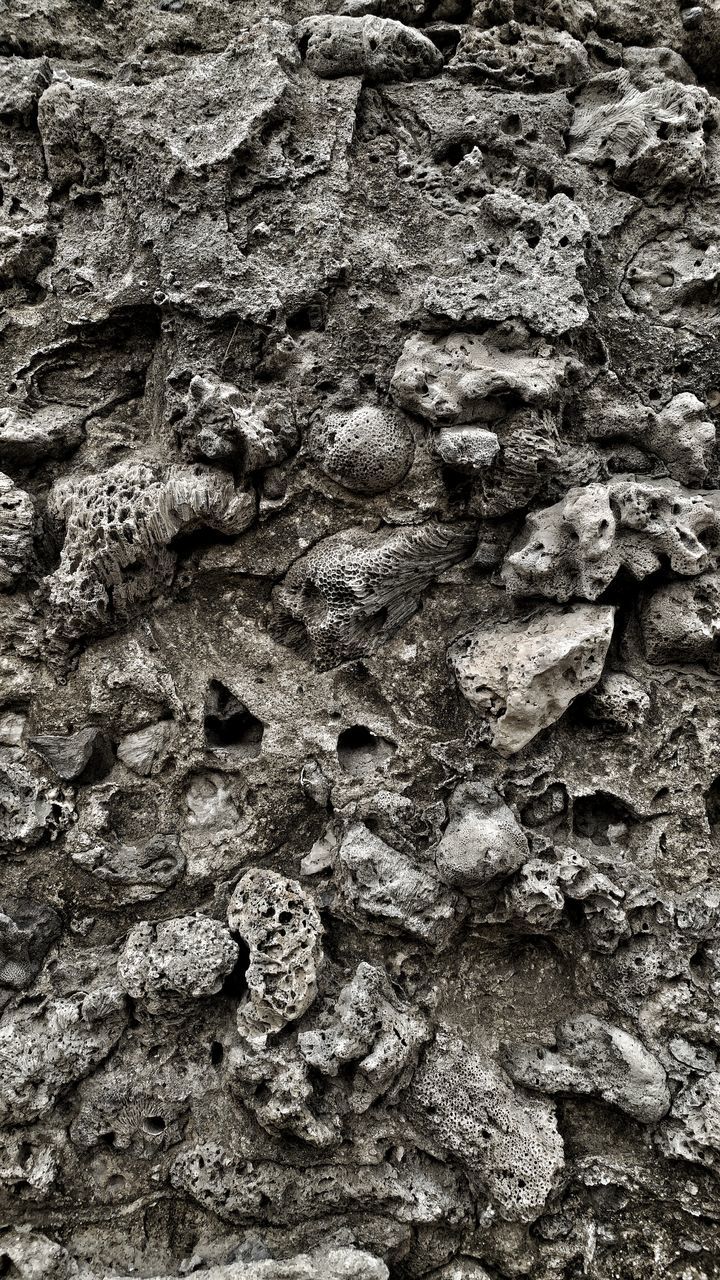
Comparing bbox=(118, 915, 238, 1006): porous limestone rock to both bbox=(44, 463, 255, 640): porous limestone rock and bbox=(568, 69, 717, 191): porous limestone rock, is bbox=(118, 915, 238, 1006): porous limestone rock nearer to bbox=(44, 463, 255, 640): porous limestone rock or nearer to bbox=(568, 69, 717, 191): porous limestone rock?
bbox=(44, 463, 255, 640): porous limestone rock

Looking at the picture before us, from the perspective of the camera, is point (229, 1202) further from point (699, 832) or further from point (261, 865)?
point (699, 832)

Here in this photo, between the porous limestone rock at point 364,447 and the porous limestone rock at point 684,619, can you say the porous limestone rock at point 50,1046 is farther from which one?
the porous limestone rock at point 684,619

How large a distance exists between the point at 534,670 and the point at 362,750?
702 mm

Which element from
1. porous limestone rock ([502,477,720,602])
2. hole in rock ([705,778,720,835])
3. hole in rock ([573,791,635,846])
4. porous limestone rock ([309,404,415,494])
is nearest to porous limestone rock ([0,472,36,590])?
porous limestone rock ([309,404,415,494])

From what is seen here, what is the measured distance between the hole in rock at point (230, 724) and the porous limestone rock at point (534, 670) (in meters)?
0.77

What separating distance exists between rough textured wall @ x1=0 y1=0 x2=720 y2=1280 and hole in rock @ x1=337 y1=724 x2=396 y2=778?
21 mm

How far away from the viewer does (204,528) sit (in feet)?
9.25

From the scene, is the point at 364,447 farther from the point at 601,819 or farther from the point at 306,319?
the point at 601,819

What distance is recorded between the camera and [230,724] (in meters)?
2.91

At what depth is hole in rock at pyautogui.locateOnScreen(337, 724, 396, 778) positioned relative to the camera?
2777 millimetres

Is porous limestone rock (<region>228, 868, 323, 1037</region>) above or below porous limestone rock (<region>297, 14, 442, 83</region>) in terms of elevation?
below

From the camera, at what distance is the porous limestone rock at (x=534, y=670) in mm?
2539

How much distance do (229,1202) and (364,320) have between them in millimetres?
2974

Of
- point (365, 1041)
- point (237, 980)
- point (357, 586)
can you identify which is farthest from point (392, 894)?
point (357, 586)
